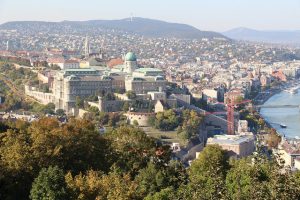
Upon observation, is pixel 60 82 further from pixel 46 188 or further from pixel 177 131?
pixel 46 188

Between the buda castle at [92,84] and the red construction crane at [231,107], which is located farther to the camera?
the buda castle at [92,84]

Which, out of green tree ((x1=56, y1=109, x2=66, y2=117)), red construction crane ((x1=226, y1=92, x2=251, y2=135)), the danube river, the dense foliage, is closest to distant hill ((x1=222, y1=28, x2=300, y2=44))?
the danube river

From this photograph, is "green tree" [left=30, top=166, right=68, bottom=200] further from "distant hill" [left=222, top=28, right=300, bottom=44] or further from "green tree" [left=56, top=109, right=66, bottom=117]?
"distant hill" [left=222, top=28, right=300, bottom=44]

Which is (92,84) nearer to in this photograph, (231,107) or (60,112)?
(60,112)

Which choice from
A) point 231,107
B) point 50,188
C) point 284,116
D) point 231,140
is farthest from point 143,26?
point 50,188

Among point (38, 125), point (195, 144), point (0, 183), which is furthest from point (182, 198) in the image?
point (195, 144)

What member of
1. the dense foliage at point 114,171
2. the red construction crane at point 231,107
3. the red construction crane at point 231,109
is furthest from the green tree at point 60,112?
the dense foliage at point 114,171

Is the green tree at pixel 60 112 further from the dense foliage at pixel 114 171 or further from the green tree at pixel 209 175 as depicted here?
the green tree at pixel 209 175
